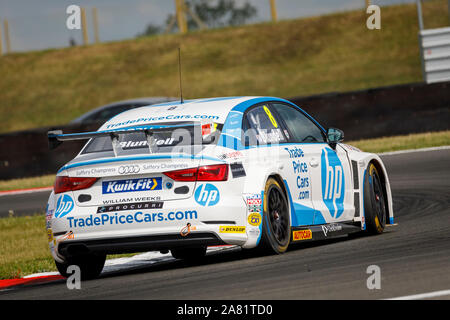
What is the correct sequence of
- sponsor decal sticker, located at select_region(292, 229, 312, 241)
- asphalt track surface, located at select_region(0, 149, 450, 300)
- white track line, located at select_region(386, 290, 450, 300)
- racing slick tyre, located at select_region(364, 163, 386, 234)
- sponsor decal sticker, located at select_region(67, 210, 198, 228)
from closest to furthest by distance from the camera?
white track line, located at select_region(386, 290, 450, 300), asphalt track surface, located at select_region(0, 149, 450, 300), sponsor decal sticker, located at select_region(67, 210, 198, 228), sponsor decal sticker, located at select_region(292, 229, 312, 241), racing slick tyre, located at select_region(364, 163, 386, 234)

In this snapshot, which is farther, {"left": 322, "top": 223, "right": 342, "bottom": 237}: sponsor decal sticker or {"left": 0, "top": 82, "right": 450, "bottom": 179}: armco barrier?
{"left": 0, "top": 82, "right": 450, "bottom": 179}: armco barrier

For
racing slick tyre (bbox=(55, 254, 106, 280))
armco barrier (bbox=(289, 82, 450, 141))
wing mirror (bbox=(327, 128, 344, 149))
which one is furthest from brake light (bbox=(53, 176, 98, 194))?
armco barrier (bbox=(289, 82, 450, 141))

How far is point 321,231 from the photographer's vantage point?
341 inches

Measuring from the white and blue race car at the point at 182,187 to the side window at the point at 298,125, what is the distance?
0.86ft

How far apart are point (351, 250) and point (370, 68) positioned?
32500mm

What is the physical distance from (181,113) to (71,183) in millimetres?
1167

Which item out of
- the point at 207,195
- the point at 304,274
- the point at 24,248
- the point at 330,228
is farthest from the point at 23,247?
the point at 304,274

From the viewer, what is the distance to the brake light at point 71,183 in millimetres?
7766

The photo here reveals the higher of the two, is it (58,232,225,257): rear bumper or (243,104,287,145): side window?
(243,104,287,145): side window

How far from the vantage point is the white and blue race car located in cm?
753

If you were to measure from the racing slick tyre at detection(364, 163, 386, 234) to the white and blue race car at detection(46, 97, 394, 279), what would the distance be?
2.85 feet

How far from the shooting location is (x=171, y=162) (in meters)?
7.58

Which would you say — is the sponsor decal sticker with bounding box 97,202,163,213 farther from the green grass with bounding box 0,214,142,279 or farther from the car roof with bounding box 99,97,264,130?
the green grass with bounding box 0,214,142,279
